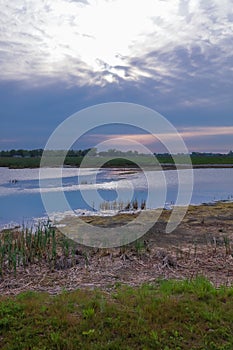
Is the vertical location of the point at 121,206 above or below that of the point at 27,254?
below

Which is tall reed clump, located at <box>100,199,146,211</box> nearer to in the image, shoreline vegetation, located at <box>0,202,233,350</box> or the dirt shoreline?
the dirt shoreline

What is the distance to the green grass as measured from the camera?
338 centimetres

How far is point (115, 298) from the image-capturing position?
425cm

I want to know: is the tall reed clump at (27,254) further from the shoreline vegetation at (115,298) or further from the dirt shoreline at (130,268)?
the dirt shoreline at (130,268)

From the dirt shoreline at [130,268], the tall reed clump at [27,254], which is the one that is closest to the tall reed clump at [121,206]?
the dirt shoreline at [130,268]

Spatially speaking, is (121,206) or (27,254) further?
(121,206)

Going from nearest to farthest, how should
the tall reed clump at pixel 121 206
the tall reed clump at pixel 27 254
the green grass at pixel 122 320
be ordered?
the green grass at pixel 122 320
the tall reed clump at pixel 27 254
the tall reed clump at pixel 121 206

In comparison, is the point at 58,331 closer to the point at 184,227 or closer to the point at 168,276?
the point at 168,276

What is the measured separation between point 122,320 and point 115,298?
21.9 inches

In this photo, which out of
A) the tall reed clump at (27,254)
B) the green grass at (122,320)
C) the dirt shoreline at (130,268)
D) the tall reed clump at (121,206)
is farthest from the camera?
the tall reed clump at (121,206)

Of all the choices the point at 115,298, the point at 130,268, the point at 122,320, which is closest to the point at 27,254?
the point at 130,268

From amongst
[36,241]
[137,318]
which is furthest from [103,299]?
[36,241]

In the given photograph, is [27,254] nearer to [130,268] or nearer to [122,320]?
[130,268]

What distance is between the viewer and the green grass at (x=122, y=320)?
3385 mm
